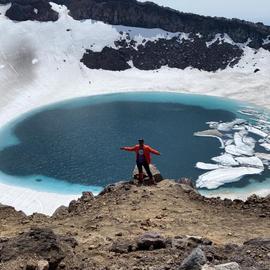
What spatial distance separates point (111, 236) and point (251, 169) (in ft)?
166

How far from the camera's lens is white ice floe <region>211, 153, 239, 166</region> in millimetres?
69062

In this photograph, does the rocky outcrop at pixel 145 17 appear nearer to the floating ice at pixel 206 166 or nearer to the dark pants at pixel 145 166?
the floating ice at pixel 206 166

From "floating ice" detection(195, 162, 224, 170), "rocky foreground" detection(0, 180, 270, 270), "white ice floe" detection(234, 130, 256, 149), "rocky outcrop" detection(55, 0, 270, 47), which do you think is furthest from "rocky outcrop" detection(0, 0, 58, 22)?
"rocky foreground" detection(0, 180, 270, 270)

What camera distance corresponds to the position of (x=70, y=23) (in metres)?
153

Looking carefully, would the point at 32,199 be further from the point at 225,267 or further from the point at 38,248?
the point at 225,267

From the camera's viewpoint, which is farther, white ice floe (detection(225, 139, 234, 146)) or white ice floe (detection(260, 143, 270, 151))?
white ice floe (detection(225, 139, 234, 146))

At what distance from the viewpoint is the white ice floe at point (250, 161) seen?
67.9 m

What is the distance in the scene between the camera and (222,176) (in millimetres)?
63531

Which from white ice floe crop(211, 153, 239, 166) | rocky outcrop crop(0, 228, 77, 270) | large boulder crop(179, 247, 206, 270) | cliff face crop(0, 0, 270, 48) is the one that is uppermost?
large boulder crop(179, 247, 206, 270)

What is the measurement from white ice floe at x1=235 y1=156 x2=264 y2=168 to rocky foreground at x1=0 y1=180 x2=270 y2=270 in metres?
44.6

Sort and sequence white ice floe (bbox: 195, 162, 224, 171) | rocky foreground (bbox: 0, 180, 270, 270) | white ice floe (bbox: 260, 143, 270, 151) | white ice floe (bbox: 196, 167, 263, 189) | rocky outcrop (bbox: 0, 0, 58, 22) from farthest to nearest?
rocky outcrop (bbox: 0, 0, 58, 22)
white ice floe (bbox: 260, 143, 270, 151)
white ice floe (bbox: 195, 162, 224, 171)
white ice floe (bbox: 196, 167, 263, 189)
rocky foreground (bbox: 0, 180, 270, 270)

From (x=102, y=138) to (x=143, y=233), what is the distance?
2547 inches

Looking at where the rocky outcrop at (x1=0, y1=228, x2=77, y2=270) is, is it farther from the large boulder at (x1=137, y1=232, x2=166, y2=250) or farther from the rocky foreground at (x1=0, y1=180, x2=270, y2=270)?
the large boulder at (x1=137, y1=232, x2=166, y2=250)

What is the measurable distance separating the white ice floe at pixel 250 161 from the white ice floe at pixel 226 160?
2.39 feet
